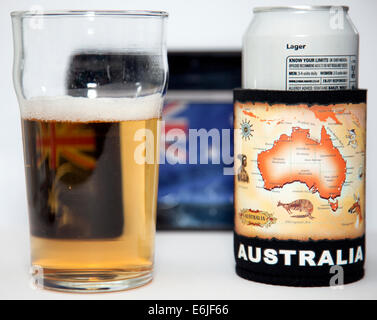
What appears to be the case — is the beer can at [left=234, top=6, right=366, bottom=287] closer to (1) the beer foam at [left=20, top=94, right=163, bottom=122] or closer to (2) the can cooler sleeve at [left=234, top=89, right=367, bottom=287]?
(2) the can cooler sleeve at [left=234, top=89, right=367, bottom=287]

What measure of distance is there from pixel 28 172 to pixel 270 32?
331 mm

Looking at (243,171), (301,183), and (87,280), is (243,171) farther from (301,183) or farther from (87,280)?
(87,280)

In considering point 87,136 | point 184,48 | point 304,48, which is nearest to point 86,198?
point 87,136

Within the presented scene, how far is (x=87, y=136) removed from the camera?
2.56ft

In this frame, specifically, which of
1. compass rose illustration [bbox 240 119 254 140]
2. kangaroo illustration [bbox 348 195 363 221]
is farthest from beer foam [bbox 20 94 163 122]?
kangaroo illustration [bbox 348 195 363 221]

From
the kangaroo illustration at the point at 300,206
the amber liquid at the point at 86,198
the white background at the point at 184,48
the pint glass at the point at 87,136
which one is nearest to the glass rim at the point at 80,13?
the pint glass at the point at 87,136

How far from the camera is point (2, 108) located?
4.06 feet

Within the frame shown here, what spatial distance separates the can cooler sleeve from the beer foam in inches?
5.4

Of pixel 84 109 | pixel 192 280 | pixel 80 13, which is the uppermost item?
pixel 80 13

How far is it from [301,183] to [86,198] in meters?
0.25

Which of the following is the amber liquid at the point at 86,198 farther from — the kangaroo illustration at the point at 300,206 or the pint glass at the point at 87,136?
the kangaroo illustration at the point at 300,206

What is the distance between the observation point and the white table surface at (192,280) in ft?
2.66

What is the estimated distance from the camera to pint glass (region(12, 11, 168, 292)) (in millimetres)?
787
